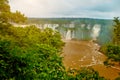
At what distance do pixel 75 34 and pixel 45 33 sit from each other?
97961 mm

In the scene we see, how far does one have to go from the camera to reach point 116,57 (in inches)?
530

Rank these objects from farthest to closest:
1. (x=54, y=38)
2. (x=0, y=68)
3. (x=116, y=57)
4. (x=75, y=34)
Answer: (x=75, y=34) → (x=54, y=38) → (x=116, y=57) → (x=0, y=68)

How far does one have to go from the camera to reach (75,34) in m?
135

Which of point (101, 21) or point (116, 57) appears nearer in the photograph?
point (116, 57)

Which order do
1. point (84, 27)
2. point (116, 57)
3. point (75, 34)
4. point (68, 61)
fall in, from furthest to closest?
point (84, 27) < point (75, 34) < point (68, 61) < point (116, 57)

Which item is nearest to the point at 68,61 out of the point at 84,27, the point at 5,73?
the point at 5,73

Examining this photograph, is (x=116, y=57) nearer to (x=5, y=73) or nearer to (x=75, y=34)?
(x=5, y=73)

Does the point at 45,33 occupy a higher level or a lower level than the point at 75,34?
higher

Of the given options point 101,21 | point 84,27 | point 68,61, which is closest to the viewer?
point 68,61

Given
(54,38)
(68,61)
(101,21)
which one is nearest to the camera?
(54,38)

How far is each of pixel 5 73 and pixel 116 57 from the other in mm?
5879

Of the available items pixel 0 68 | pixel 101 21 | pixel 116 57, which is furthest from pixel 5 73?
pixel 101 21

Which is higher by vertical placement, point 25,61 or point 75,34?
point 25,61

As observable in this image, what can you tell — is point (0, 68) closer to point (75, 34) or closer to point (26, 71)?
point (26, 71)
